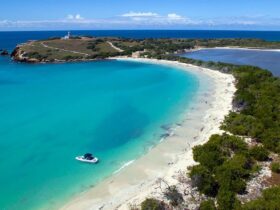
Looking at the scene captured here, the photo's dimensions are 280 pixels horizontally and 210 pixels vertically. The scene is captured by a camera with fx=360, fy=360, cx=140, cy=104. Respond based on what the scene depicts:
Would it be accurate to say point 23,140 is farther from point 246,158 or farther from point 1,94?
point 1,94

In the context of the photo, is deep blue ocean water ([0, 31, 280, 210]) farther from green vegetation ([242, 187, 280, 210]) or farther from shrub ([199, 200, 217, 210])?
green vegetation ([242, 187, 280, 210])

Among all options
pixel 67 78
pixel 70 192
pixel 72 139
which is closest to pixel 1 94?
pixel 67 78

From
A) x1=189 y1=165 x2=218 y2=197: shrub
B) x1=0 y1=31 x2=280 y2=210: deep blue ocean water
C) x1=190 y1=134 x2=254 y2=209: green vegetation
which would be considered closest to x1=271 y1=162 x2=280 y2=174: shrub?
x1=190 y1=134 x2=254 y2=209: green vegetation

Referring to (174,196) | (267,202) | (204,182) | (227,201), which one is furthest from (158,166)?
(267,202)

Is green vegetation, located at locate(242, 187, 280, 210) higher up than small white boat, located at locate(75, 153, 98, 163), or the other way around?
green vegetation, located at locate(242, 187, 280, 210)

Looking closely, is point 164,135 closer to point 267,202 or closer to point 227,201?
point 227,201

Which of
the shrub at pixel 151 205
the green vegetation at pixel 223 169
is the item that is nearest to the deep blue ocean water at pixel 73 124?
the shrub at pixel 151 205
